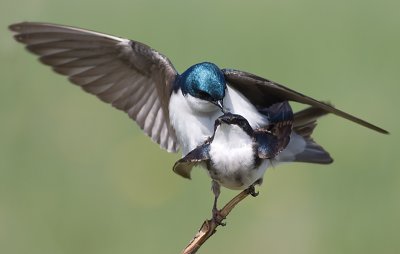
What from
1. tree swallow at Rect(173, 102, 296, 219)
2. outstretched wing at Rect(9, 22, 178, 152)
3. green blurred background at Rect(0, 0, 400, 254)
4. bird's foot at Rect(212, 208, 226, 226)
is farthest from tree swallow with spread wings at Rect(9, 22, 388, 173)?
green blurred background at Rect(0, 0, 400, 254)

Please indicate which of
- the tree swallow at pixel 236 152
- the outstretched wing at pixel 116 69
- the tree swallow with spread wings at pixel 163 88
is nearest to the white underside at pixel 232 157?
the tree swallow at pixel 236 152

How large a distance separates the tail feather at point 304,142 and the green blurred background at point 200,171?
1.20 meters

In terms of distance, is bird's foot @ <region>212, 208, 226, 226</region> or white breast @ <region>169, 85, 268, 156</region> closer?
bird's foot @ <region>212, 208, 226, 226</region>

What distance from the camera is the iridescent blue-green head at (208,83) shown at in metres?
3.06

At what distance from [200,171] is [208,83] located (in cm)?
211

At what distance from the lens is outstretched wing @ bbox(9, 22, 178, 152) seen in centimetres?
350

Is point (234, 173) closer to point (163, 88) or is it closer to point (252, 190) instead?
point (252, 190)

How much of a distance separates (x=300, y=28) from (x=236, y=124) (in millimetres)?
3793

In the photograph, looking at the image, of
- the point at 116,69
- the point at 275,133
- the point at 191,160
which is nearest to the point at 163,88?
the point at 116,69

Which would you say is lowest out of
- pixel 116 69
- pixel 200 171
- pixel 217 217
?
pixel 200 171

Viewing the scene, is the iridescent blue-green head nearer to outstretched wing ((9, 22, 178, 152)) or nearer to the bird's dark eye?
the bird's dark eye

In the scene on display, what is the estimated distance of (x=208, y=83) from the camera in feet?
10.1

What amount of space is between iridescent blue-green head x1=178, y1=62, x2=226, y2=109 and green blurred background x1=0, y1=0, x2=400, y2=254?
1513 mm

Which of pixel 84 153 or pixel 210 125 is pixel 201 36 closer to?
pixel 84 153
